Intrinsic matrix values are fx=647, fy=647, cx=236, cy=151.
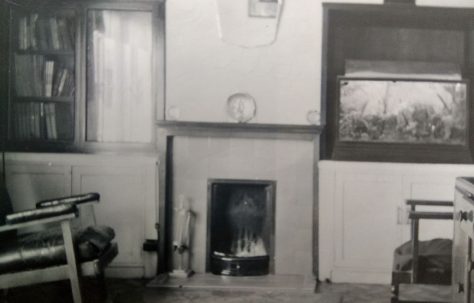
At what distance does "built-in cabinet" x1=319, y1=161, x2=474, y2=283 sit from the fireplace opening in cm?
37

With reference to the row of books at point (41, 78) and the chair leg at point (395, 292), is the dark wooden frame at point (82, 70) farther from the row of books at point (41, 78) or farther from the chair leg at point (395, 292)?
the chair leg at point (395, 292)

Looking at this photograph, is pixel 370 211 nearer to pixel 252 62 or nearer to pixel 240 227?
pixel 240 227

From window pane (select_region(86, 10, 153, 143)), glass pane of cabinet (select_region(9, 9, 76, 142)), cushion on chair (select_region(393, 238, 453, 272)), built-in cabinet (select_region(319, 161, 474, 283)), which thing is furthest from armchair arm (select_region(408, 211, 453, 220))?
glass pane of cabinet (select_region(9, 9, 76, 142))

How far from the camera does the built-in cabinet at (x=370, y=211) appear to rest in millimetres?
4203

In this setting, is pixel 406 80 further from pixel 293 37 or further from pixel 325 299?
pixel 325 299

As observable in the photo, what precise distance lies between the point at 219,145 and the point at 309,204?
0.72 metres

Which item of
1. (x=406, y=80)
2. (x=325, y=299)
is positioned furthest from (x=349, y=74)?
(x=325, y=299)

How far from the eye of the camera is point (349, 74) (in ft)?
14.5

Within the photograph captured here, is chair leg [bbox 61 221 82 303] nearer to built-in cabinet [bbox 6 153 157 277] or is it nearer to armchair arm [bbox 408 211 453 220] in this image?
built-in cabinet [bbox 6 153 157 277]

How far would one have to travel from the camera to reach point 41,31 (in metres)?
4.39

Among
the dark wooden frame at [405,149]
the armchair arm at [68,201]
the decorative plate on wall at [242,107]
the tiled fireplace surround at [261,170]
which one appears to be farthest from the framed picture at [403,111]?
the armchair arm at [68,201]

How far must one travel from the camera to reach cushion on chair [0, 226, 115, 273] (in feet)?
10.2

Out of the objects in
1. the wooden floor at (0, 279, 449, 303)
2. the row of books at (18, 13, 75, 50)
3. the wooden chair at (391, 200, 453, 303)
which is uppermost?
the row of books at (18, 13, 75, 50)

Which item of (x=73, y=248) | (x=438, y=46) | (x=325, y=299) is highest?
(x=438, y=46)
